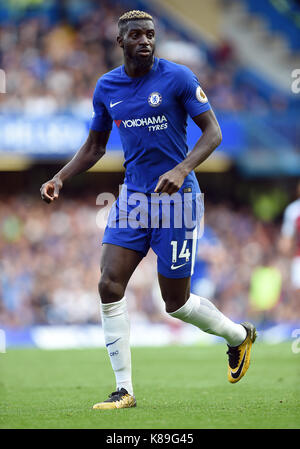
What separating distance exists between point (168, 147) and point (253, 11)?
69.3 feet

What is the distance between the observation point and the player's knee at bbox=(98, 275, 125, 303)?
19.3 feet

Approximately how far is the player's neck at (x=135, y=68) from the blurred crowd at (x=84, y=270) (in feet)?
40.1

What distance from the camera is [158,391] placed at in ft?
23.7

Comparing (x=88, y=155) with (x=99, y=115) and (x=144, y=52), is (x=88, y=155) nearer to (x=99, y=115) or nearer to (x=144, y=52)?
(x=99, y=115)

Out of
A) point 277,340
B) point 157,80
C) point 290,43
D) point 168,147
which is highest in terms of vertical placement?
point 290,43

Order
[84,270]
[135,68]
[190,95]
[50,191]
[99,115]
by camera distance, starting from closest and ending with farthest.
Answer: [190,95] < [135,68] < [50,191] < [99,115] < [84,270]

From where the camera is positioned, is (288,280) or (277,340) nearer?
(277,340)

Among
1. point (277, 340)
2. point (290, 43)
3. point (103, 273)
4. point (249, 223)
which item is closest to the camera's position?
point (103, 273)

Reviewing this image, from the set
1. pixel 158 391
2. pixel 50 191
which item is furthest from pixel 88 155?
pixel 158 391

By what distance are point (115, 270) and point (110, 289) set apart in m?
0.14

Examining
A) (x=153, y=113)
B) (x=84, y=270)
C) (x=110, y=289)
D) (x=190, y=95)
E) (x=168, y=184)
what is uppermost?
(x=190, y=95)

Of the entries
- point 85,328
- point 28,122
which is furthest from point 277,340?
point 28,122

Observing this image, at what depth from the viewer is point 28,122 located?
18.8m

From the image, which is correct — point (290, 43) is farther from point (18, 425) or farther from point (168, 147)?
point (18, 425)
